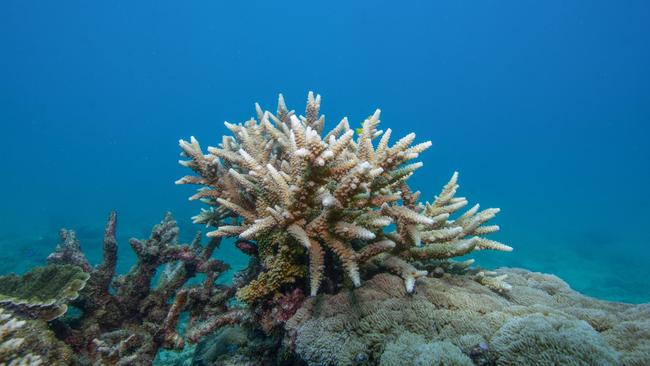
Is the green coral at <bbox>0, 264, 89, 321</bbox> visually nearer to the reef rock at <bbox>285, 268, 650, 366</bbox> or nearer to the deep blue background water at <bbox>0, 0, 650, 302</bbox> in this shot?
the reef rock at <bbox>285, 268, 650, 366</bbox>

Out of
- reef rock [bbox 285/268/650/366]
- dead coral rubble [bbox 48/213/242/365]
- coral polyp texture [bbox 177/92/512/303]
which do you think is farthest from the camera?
dead coral rubble [bbox 48/213/242/365]

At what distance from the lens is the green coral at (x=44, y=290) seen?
3180 millimetres

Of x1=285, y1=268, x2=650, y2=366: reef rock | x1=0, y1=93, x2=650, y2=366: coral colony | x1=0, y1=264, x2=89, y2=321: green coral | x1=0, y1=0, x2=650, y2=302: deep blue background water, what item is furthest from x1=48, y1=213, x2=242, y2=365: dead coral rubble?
x1=0, y1=0, x2=650, y2=302: deep blue background water

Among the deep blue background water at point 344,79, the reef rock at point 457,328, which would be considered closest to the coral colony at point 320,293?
the reef rock at point 457,328

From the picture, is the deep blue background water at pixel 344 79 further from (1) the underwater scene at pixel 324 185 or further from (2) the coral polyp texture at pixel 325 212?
(2) the coral polyp texture at pixel 325 212

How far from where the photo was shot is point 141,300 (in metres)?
4.12

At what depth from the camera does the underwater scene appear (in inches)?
109

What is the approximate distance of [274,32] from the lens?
162000 mm

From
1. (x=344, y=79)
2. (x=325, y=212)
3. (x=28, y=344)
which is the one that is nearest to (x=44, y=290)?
(x=28, y=344)

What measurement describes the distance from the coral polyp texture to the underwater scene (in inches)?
0.9

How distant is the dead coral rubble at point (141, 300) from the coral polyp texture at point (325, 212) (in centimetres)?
91

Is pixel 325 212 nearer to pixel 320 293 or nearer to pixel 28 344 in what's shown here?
pixel 320 293

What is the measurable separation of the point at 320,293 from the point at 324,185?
1.01 m

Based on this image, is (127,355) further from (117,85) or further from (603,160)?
(117,85)
